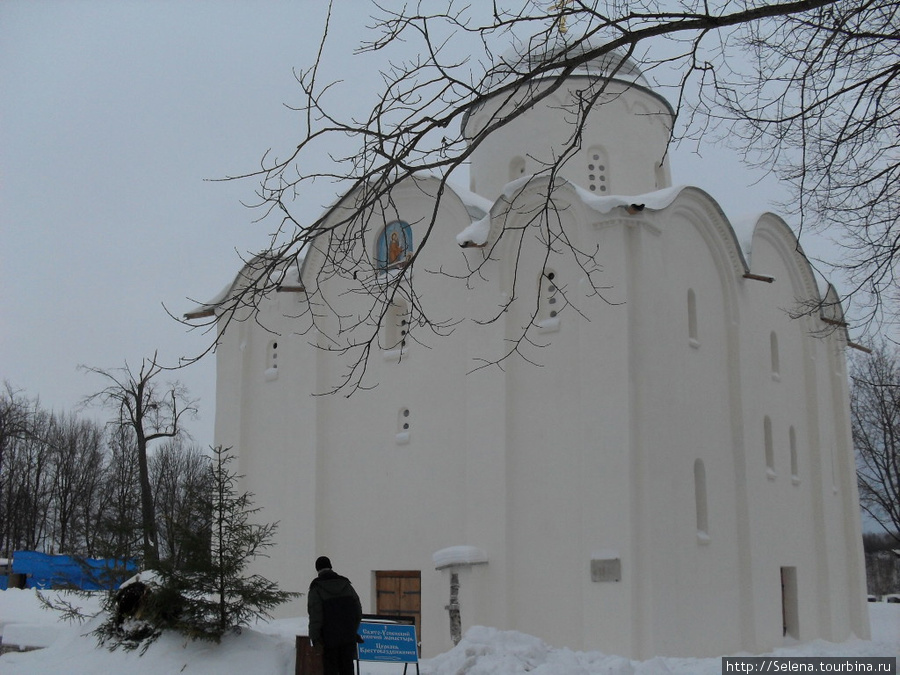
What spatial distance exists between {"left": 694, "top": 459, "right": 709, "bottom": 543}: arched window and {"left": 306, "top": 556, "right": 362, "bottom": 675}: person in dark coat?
697 cm

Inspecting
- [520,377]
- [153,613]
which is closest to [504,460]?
[520,377]

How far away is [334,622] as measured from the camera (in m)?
8.12

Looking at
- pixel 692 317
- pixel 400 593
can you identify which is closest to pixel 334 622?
pixel 400 593

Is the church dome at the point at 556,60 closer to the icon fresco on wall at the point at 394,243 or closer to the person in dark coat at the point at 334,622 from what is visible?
the icon fresco on wall at the point at 394,243

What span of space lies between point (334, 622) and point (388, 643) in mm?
1205

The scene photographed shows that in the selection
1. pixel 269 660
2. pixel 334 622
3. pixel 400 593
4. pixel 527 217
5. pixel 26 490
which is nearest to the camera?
pixel 334 622

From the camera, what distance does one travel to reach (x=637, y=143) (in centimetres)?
1753

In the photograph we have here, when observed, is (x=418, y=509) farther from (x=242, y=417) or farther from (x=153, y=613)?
(x=153, y=613)

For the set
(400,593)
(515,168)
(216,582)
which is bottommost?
(400,593)

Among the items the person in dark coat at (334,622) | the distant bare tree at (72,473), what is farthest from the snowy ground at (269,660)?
the distant bare tree at (72,473)

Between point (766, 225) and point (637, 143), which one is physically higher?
point (637, 143)

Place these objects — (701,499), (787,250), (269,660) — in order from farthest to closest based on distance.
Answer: (787,250)
(701,499)
(269,660)

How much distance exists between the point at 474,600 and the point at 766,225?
28.1 ft

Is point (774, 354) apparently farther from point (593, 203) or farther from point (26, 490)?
point (26, 490)
